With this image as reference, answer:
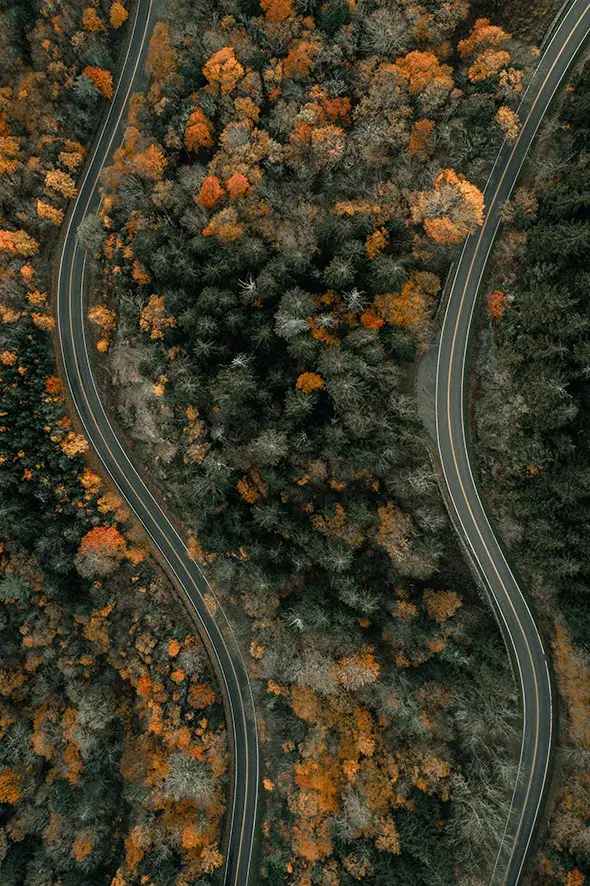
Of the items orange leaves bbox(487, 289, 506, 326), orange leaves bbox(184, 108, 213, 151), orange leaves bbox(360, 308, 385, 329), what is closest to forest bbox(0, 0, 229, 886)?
orange leaves bbox(184, 108, 213, 151)

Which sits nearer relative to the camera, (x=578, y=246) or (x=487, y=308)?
(x=578, y=246)

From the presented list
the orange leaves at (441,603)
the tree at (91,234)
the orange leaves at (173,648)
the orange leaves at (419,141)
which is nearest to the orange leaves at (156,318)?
the tree at (91,234)

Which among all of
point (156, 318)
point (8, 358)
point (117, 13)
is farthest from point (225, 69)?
point (8, 358)

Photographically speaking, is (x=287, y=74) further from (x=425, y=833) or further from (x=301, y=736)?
(x=425, y=833)

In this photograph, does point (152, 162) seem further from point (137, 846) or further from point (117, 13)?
point (137, 846)

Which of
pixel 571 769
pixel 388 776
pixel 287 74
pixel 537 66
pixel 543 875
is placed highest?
pixel 537 66

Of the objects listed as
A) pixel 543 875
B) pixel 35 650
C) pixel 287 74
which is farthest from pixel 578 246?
pixel 35 650

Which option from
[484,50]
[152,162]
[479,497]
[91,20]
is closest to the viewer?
[484,50]

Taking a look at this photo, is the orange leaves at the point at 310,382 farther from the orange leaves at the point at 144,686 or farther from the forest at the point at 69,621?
the orange leaves at the point at 144,686
